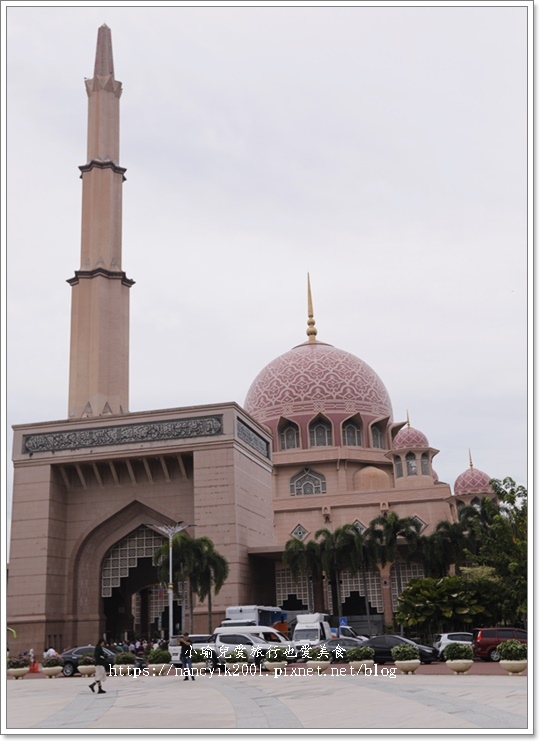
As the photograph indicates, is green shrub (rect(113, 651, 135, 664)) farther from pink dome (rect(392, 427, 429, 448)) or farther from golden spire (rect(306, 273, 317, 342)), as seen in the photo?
golden spire (rect(306, 273, 317, 342))

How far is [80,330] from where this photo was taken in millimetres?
40688

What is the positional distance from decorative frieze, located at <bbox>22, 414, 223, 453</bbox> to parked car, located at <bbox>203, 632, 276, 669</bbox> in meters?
11.6

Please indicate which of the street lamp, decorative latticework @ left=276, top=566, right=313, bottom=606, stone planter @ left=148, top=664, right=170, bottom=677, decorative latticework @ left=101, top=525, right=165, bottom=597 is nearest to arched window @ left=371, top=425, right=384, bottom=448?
decorative latticework @ left=276, top=566, right=313, bottom=606

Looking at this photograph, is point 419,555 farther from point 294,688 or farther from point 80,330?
point 294,688

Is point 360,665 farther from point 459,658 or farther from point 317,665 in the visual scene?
point 459,658

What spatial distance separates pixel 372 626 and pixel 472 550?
7463 millimetres

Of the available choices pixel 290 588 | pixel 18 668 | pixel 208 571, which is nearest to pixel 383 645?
pixel 208 571

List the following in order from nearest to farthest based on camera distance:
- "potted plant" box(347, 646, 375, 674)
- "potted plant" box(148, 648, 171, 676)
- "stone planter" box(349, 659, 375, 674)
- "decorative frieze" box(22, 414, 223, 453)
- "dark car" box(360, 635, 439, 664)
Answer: "stone planter" box(349, 659, 375, 674)
"potted plant" box(347, 646, 375, 674)
"dark car" box(360, 635, 439, 664)
"potted plant" box(148, 648, 171, 676)
"decorative frieze" box(22, 414, 223, 453)

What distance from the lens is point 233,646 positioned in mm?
23250

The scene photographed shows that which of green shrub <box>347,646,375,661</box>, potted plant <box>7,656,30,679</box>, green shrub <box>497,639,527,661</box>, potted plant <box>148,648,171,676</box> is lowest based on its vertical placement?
potted plant <box>7,656,30,679</box>

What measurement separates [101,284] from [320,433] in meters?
19.8

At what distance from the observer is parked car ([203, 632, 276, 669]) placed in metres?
22.8
